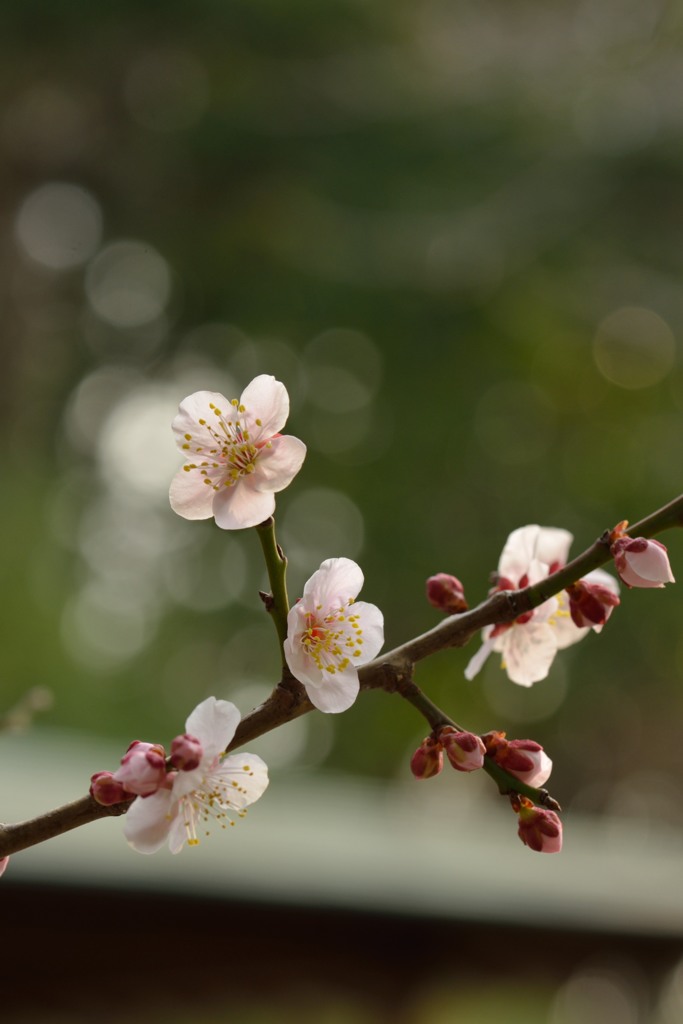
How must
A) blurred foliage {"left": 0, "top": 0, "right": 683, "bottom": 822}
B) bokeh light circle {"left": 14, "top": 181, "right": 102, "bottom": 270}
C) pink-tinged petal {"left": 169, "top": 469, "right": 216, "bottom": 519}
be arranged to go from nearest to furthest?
pink-tinged petal {"left": 169, "top": 469, "right": 216, "bottom": 519}
blurred foliage {"left": 0, "top": 0, "right": 683, "bottom": 822}
bokeh light circle {"left": 14, "top": 181, "right": 102, "bottom": 270}

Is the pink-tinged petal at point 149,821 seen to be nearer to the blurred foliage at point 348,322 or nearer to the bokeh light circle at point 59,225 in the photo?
the blurred foliage at point 348,322

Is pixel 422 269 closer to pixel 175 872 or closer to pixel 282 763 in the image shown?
pixel 282 763

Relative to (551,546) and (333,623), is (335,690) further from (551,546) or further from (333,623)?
(551,546)

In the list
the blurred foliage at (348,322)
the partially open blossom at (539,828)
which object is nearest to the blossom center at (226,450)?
the partially open blossom at (539,828)

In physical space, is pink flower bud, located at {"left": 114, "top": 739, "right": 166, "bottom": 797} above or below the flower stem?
below

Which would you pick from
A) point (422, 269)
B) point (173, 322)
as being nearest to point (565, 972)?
point (422, 269)

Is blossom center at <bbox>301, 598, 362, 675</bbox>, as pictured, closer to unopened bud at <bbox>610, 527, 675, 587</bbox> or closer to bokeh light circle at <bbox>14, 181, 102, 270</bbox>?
unopened bud at <bbox>610, 527, 675, 587</bbox>

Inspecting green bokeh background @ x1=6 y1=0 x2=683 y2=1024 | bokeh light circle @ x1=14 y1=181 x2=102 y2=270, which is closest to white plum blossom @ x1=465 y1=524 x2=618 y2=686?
green bokeh background @ x1=6 y1=0 x2=683 y2=1024
